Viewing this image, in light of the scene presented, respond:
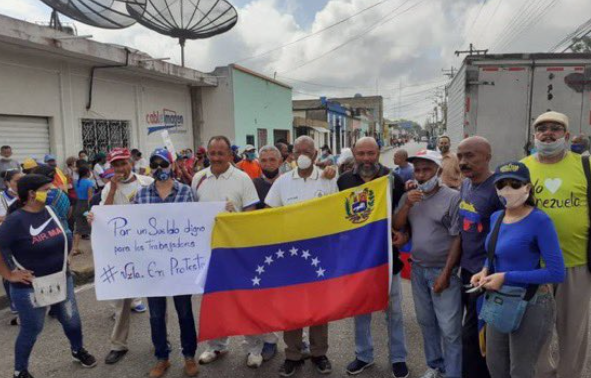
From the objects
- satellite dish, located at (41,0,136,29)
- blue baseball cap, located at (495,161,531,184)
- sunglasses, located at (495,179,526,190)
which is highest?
satellite dish, located at (41,0,136,29)

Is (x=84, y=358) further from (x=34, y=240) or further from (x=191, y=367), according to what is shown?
(x=34, y=240)

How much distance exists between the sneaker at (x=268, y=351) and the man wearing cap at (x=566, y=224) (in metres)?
2.23

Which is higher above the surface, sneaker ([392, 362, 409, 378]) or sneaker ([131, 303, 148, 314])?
sneaker ([392, 362, 409, 378])

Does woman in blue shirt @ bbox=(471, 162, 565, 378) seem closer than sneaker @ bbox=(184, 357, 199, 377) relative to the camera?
Yes

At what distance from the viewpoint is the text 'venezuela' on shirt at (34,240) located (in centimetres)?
362

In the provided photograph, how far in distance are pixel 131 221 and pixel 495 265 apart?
2946mm

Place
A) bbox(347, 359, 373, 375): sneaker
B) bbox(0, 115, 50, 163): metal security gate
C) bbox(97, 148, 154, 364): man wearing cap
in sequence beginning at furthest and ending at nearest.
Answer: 1. bbox(0, 115, 50, 163): metal security gate
2. bbox(97, 148, 154, 364): man wearing cap
3. bbox(347, 359, 373, 375): sneaker

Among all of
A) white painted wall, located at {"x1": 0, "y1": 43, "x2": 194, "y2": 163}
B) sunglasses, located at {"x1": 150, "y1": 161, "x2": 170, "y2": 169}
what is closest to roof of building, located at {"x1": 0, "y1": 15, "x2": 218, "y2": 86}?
white painted wall, located at {"x1": 0, "y1": 43, "x2": 194, "y2": 163}

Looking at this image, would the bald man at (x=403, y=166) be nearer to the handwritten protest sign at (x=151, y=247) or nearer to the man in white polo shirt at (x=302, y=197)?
the man in white polo shirt at (x=302, y=197)

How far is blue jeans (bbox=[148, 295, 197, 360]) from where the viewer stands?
3887 mm

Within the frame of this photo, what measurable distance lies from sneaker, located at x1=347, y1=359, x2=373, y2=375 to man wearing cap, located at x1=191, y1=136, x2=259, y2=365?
1.27 metres

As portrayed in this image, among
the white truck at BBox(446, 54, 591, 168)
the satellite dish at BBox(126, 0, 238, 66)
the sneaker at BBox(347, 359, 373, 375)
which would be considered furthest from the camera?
the satellite dish at BBox(126, 0, 238, 66)

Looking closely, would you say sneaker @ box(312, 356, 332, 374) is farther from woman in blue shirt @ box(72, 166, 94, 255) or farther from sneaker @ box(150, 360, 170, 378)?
woman in blue shirt @ box(72, 166, 94, 255)

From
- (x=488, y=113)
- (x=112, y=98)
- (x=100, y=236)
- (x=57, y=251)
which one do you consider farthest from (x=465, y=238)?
(x=112, y=98)
